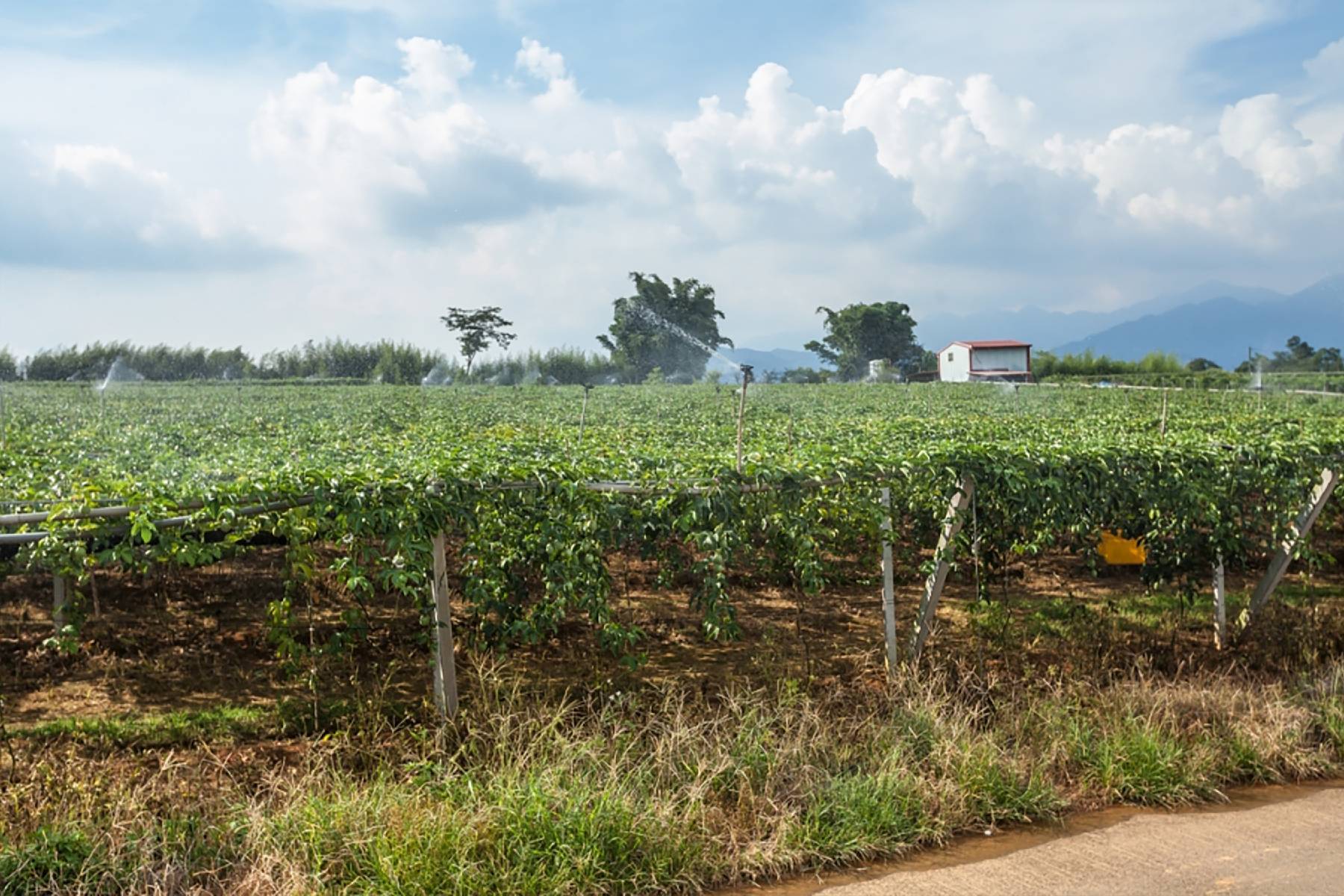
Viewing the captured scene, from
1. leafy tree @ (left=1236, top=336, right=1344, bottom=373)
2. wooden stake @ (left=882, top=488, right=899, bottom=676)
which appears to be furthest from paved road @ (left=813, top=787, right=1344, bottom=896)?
leafy tree @ (left=1236, top=336, right=1344, bottom=373)

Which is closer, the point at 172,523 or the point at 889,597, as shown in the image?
the point at 172,523

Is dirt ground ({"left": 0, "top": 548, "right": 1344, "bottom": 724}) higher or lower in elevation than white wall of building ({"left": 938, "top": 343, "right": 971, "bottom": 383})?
lower

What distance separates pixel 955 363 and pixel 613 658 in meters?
49.2

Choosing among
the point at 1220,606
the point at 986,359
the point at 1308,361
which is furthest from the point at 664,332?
the point at 1308,361

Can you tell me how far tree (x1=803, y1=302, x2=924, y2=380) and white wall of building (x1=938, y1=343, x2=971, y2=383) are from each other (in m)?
3.97

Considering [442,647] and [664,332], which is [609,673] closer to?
[442,647]

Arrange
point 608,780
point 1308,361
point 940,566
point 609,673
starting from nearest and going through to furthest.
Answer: point 608,780 → point 940,566 → point 609,673 → point 1308,361

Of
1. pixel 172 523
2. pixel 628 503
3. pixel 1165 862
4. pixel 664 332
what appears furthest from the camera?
pixel 664 332

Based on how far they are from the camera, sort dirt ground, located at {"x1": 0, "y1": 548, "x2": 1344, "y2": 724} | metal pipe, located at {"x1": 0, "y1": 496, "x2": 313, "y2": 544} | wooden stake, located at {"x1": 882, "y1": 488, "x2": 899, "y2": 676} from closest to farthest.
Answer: metal pipe, located at {"x1": 0, "y1": 496, "x2": 313, "y2": 544} < wooden stake, located at {"x1": 882, "y1": 488, "x2": 899, "y2": 676} < dirt ground, located at {"x1": 0, "y1": 548, "x2": 1344, "y2": 724}

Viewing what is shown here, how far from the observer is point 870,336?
6066 cm

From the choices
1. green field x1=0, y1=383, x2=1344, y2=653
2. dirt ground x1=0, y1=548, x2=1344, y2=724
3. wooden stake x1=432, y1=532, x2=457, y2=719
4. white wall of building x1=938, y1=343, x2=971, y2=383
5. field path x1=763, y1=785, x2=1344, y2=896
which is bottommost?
field path x1=763, y1=785, x2=1344, y2=896

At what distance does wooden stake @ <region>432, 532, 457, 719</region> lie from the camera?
514 centimetres

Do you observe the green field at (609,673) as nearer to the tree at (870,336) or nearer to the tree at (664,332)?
the tree at (664,332)

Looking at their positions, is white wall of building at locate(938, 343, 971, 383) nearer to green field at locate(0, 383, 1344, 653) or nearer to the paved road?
green field at locate(0, 383, 1344, 653)
